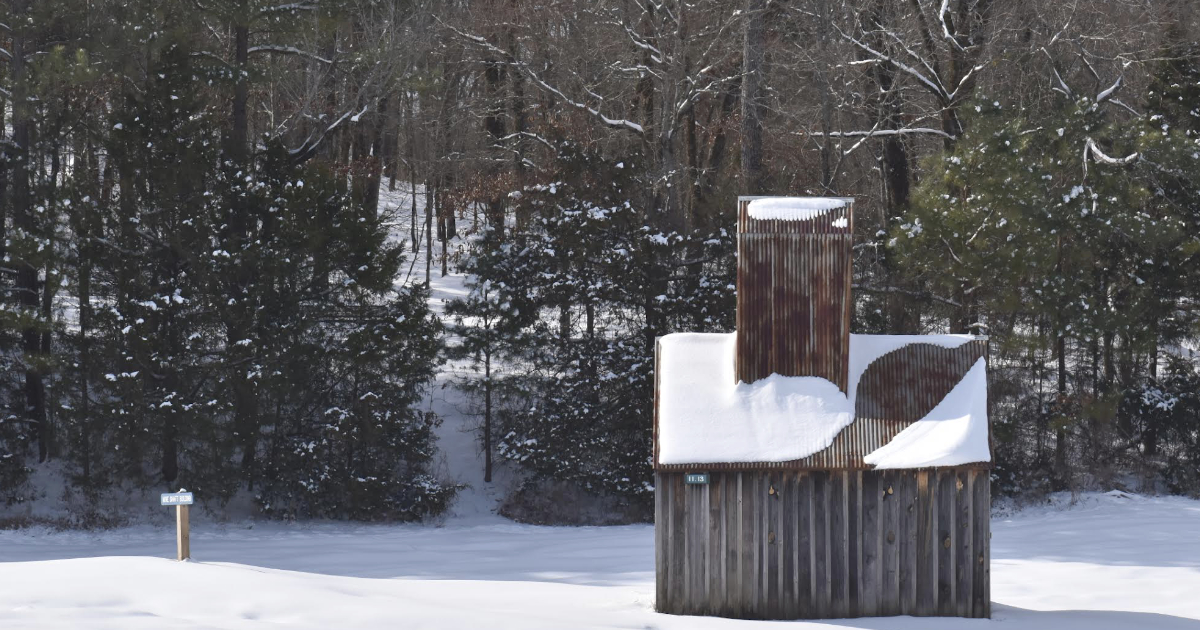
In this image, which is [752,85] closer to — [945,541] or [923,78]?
[923,78]

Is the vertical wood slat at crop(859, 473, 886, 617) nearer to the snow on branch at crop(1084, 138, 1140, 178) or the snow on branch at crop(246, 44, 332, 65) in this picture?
the snow on branch at crop(1084, 138, 1140, 178)

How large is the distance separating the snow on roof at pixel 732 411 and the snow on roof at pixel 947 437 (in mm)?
555

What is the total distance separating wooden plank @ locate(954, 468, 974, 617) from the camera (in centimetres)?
1116

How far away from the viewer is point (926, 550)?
36.7 ft

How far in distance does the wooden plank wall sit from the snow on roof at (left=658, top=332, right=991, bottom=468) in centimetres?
23

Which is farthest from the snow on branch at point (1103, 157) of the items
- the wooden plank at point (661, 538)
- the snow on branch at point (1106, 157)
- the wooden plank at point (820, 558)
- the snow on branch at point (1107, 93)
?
the wooden plank at point (661, 538)

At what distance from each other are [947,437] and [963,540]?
95 cm

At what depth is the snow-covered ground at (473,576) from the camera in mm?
9961

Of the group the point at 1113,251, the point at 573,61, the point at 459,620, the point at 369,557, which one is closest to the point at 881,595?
the point at 459,620

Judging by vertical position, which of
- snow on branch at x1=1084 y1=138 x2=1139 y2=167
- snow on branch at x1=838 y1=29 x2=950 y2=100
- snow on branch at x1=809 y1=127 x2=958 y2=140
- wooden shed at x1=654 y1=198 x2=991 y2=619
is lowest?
wooden shed at x1=654 y1=198 x2=991 y2=619

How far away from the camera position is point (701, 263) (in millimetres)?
21703

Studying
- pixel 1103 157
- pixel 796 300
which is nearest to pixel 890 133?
pixel 1103 157

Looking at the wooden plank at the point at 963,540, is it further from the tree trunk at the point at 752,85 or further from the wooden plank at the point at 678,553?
the tree trunk at the point at 752,85

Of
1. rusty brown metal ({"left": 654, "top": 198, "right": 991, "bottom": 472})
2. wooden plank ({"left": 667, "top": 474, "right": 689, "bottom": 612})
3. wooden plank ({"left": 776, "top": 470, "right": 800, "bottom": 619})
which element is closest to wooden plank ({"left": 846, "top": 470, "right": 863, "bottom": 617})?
wooden plank ({"left": 776, "top": 470, "right": 800, "bottom": 619})
